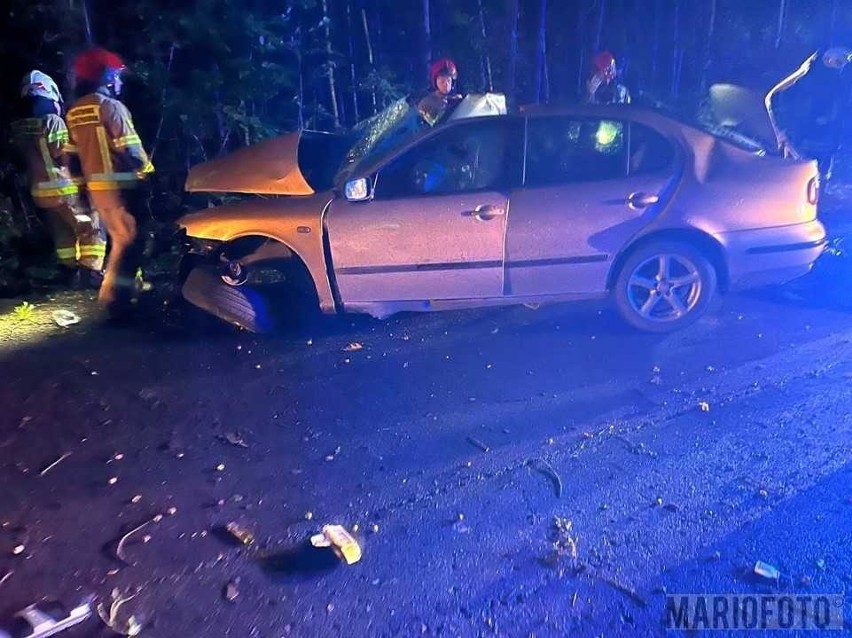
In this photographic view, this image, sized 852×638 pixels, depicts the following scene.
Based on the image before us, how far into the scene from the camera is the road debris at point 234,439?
3491mm

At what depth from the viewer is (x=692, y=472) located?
10.00ft

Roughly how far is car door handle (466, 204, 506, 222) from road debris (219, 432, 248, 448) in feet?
6.78

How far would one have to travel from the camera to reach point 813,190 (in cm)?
442

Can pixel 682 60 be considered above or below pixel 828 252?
above

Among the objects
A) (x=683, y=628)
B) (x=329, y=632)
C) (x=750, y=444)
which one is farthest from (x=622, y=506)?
(x=329, y=632)

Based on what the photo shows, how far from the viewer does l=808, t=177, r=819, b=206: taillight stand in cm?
441

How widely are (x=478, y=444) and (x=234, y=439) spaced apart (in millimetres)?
1357

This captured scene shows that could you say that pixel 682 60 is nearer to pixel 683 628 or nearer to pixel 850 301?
pixel 850 301

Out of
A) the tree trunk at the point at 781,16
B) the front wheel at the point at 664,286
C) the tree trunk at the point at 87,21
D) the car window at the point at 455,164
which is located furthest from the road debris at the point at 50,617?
the tree trunk at the point at 781,16

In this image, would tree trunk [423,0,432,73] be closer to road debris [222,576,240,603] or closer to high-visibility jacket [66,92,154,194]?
high-visibility jacket [66,92,154,194]

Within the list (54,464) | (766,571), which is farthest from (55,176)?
(766,571)

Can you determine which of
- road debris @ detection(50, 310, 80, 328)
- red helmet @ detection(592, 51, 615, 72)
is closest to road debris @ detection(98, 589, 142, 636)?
road debris @ detection(50, 310, 80, 328)

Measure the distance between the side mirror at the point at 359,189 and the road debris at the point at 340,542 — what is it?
7.76 ft

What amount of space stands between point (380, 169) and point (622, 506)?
2703 mm
